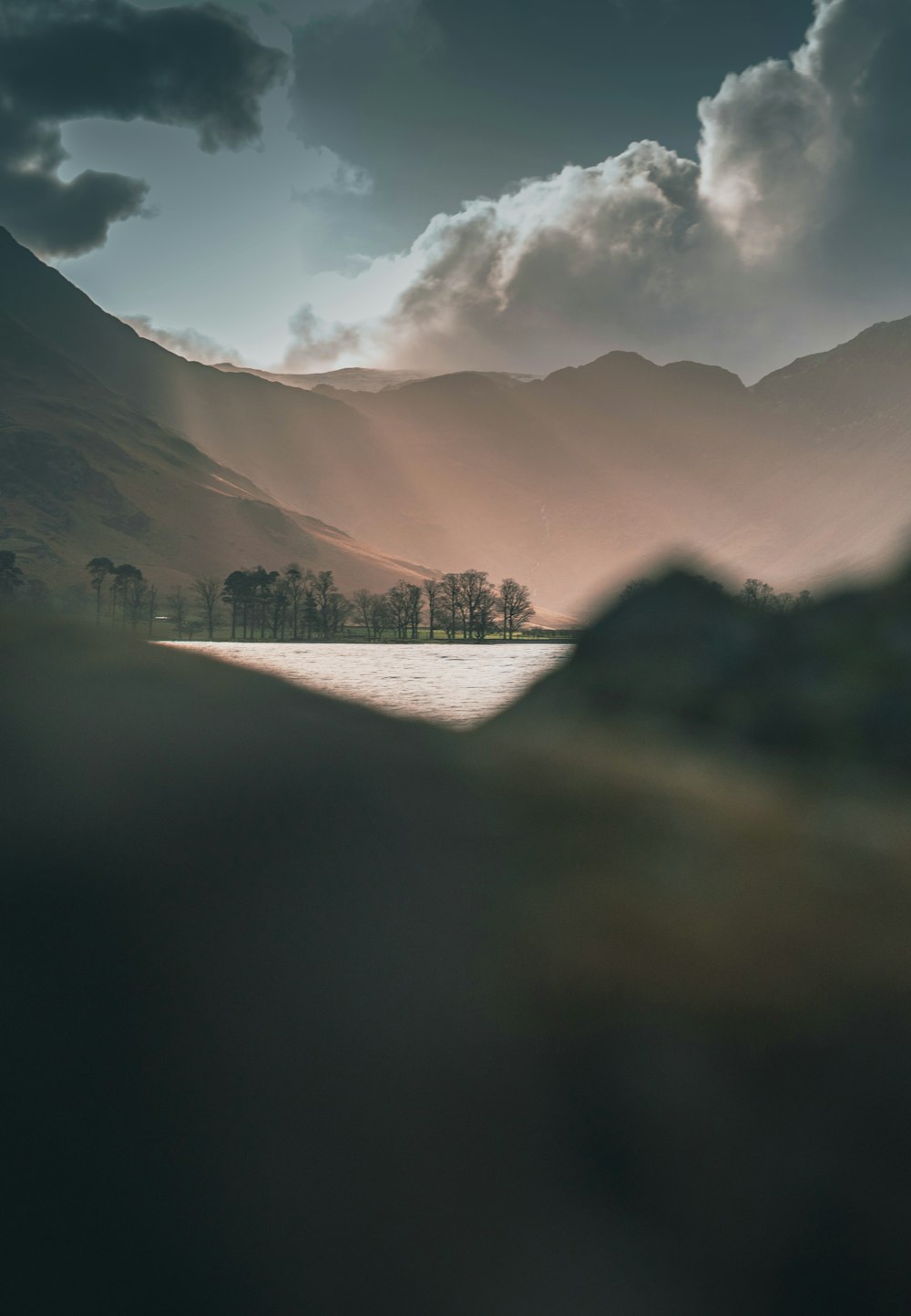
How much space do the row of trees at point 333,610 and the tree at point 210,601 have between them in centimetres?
50

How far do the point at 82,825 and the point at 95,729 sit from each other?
1286 mm

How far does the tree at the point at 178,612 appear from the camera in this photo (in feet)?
329

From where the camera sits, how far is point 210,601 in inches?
3986

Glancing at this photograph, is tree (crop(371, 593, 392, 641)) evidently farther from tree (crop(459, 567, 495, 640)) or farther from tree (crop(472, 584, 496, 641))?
tree (crop(472, 584, 496, 641))

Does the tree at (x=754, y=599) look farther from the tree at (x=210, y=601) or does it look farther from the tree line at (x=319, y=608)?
the tree at (x=210, y=601)

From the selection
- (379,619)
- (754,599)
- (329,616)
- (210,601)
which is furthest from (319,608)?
(754,599)

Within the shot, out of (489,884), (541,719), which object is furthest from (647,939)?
(541,719)

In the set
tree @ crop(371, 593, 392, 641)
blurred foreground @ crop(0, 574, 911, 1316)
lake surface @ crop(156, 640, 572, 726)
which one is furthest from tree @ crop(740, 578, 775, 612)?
tree @ crop(371, 593, 392, 641)

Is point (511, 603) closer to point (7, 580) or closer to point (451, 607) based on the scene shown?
point (451, 607)

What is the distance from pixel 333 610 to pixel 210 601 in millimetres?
23885

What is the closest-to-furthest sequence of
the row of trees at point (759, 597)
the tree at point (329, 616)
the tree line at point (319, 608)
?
the row of trees at point (759, 597), the tree line at point (319, 608), the tree at point (329, 616)

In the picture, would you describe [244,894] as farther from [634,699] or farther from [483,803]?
[634,699]

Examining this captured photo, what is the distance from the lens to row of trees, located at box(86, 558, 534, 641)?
216ft

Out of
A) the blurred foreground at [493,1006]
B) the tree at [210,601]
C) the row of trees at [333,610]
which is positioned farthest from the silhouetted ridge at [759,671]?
the tree at [210,601]
